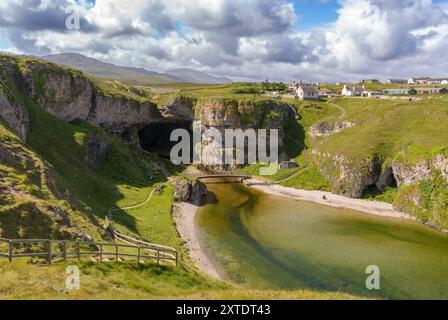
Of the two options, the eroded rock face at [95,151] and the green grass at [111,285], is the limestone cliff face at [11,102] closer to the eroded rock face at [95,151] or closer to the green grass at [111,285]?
the eroded rock face at [95,151]

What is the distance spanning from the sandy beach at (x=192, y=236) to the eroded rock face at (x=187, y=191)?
5.36ft

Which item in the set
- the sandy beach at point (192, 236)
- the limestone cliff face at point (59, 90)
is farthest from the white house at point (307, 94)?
the sandy beach at point (192, 236)

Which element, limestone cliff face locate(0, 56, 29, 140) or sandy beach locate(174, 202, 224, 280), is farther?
limestone cliff face locate(0, 56, 29, 140)

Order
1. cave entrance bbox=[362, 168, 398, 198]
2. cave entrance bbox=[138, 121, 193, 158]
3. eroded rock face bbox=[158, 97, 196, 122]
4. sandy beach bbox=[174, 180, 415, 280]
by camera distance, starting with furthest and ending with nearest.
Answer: cave entrance bbox=[138, 121, 193, 158]
eroded rock face bbox=[158, 97, 196, 122]
cave entrance bbox=[362, 168, 398, 198]
sandy beach bbox=[174, 180, 415, 280]

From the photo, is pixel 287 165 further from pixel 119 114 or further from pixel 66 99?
pixel 66 99

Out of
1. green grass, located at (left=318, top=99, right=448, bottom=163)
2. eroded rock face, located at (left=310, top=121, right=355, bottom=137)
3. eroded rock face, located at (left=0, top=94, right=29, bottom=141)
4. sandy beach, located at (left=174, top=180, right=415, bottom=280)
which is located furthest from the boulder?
eroded rock face, located at (left=0, top=94, right=29, bottom=141)

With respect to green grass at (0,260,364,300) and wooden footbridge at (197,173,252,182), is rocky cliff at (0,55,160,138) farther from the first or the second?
green grass at (0,260,364,300)

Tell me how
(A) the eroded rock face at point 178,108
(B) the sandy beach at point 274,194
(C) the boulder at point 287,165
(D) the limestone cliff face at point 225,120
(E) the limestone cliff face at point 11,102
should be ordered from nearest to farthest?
(B) the sandy beach at point 274,194 < (E) the limestone cliff face at point 11,102 < (C) the boulder at point 287,165 < (D) the limestone cliff face at point 225,120 < (A) the eroded rock face at point 178,108

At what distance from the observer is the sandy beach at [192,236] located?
142ft

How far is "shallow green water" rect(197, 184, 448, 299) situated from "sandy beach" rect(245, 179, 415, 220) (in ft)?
11.1

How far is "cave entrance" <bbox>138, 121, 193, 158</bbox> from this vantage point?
122 meters
